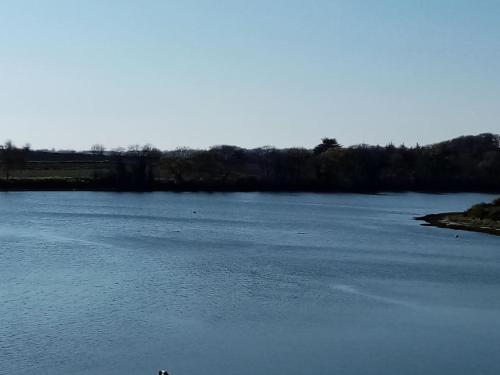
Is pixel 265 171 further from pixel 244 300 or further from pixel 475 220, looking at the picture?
pixel 244 300

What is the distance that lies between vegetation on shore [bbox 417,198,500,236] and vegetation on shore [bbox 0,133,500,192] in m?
57.4

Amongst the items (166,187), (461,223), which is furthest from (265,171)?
(461,223)

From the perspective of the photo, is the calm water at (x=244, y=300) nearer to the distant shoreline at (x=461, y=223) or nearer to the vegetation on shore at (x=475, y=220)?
the distant shoreline at (x=461, y=223)

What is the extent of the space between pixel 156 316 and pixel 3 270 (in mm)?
13406

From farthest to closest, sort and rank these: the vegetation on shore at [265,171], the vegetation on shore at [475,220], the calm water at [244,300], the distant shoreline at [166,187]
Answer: the vegetation on shore at [265,171] < the distant shoreline at [166,187] < the vegetation on shore at [475,220] < the calm water at [244,300]

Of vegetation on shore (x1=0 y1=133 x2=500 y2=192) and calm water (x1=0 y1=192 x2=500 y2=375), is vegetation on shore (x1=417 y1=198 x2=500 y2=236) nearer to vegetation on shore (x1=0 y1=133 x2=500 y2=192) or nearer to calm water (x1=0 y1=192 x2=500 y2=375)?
calm water (x1=0 y1=192 x2=500 y2=375)

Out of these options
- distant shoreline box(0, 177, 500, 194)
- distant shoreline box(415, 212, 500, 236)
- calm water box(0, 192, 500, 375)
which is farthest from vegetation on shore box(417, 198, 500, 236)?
distant shoreline box(0, 177, 500, 194)

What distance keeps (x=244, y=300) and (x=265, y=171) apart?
4388 inches

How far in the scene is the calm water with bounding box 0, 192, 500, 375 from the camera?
24094 millimetres

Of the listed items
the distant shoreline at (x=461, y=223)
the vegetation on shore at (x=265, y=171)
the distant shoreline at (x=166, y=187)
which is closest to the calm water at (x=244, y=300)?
the distant shoreline at (x=461, y=223)

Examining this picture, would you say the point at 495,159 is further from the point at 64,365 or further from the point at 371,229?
the point at 64,365

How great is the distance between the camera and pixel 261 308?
31359 mm

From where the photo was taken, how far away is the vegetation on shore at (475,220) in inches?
2680

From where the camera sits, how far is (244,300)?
108 ft
